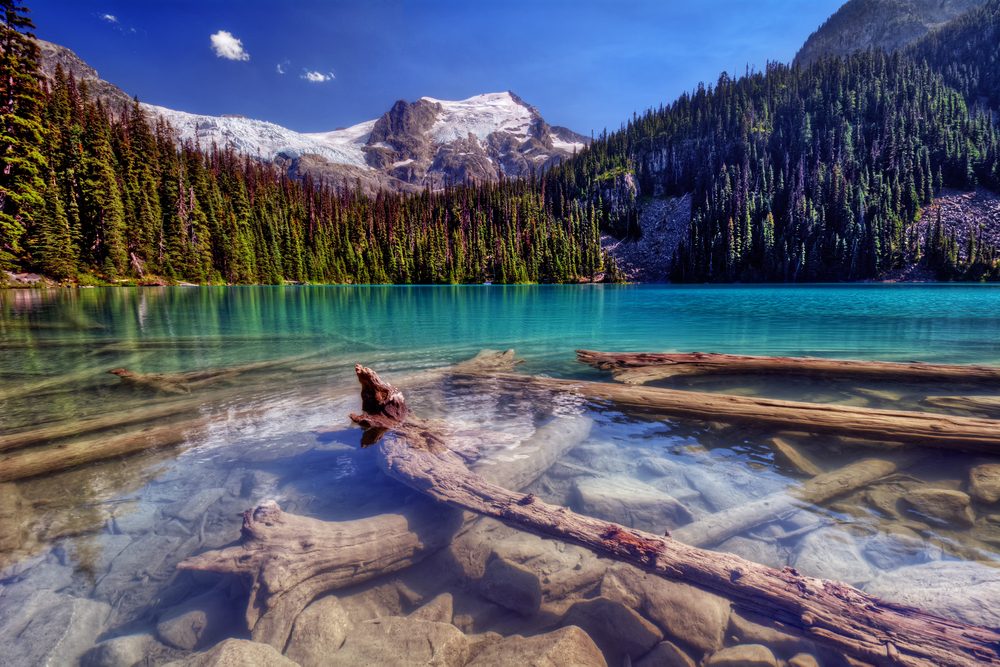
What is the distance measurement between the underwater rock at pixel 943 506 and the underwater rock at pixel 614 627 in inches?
156

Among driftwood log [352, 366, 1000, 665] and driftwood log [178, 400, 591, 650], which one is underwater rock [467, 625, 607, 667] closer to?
driftwood log [352, 366, 1000, 665]

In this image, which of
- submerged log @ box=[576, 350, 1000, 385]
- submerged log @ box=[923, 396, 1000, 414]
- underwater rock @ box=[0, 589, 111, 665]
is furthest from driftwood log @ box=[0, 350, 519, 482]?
submerged log @ box=[923, 396, 1000, 414]

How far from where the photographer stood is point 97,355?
48.5 feet

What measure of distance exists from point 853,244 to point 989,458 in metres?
148

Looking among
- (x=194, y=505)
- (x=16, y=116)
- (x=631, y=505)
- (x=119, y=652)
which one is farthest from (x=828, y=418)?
(x=16, y=116)

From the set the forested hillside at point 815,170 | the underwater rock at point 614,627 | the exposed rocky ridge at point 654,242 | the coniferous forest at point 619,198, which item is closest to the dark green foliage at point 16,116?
the coniferous forest at point 619,198

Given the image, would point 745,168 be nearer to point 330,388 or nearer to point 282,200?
point 282,200

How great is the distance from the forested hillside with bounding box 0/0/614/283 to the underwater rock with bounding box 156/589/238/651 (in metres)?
46.5

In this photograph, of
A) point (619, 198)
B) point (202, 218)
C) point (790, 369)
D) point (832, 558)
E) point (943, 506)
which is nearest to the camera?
point (832, 558)

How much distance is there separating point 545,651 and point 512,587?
865 millimetres

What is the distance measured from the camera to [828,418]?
6777 mm

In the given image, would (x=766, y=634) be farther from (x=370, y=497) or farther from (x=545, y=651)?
(x=370, y=497)

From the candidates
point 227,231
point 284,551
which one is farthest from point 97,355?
point 227,231

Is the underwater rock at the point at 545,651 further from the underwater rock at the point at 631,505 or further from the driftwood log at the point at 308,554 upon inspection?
the underwater rock at the point at 631,505
